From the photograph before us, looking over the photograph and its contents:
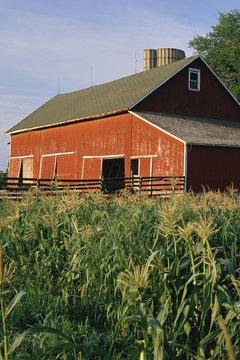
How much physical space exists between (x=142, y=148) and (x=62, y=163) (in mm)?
7192

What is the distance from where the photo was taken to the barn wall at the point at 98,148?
19969 mm

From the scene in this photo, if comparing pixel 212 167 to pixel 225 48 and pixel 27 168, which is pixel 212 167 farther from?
pixel 225 48

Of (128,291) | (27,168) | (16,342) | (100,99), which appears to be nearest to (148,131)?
(100,99)

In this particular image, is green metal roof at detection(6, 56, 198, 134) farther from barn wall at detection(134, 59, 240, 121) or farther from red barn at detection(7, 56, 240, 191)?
barn wall at detection(134, 59, 240, 121)

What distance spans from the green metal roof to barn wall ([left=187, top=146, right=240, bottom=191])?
4.61 m

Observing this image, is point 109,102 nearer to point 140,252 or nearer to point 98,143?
point 98,143

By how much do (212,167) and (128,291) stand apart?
1702 centimetres

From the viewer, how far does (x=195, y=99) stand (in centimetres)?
2430

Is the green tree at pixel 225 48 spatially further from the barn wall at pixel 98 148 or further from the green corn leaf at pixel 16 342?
the green corn leaf at pixel 16 342

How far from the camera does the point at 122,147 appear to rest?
73.6 feet

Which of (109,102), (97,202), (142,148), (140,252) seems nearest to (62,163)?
(109,102)

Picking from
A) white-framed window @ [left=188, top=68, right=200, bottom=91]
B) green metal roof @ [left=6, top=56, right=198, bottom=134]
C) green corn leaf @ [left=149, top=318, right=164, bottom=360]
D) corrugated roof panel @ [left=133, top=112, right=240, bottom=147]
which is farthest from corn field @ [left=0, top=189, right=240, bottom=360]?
white-framed window @ [left=188, top=68, right=200, bottom=91]

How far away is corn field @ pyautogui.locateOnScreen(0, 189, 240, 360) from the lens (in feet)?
9.66

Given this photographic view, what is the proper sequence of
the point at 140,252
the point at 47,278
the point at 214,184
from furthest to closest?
the point at 214,184
the point at 47,278
the point at 140,252
